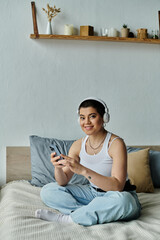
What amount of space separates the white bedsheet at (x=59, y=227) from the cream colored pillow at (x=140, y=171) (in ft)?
1.33

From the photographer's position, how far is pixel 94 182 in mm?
1819

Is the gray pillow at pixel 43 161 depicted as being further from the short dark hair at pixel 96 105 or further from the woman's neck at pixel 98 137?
the short dark hair at pixel 96 105

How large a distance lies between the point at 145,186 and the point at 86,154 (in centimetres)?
69

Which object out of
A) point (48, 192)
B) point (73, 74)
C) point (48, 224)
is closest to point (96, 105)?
point (48, 192)

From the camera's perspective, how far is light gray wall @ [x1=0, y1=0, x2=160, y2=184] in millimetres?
2811

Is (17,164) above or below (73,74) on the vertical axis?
below

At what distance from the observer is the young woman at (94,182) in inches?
69.3

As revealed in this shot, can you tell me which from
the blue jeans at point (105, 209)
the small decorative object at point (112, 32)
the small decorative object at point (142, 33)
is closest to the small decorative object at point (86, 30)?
the small decorative object at point (112, 32)

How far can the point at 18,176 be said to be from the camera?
2.79 m

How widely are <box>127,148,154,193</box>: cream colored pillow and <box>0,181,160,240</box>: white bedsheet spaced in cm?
40

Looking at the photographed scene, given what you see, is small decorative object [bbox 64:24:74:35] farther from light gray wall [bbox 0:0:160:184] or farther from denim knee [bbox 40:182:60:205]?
denim knee [bbox 40:182:60:205]

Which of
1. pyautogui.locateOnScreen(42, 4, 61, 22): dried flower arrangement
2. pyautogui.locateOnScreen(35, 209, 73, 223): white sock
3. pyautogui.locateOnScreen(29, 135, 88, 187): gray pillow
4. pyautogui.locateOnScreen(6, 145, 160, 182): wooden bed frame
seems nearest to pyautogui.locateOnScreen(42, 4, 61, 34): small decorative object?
pyautogui.locateOnScreen(42, 4, 61, 22): dried flower arrangement

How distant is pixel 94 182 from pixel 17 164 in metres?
1.14

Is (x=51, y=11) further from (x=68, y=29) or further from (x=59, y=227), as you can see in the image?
(x=59, y=227)
